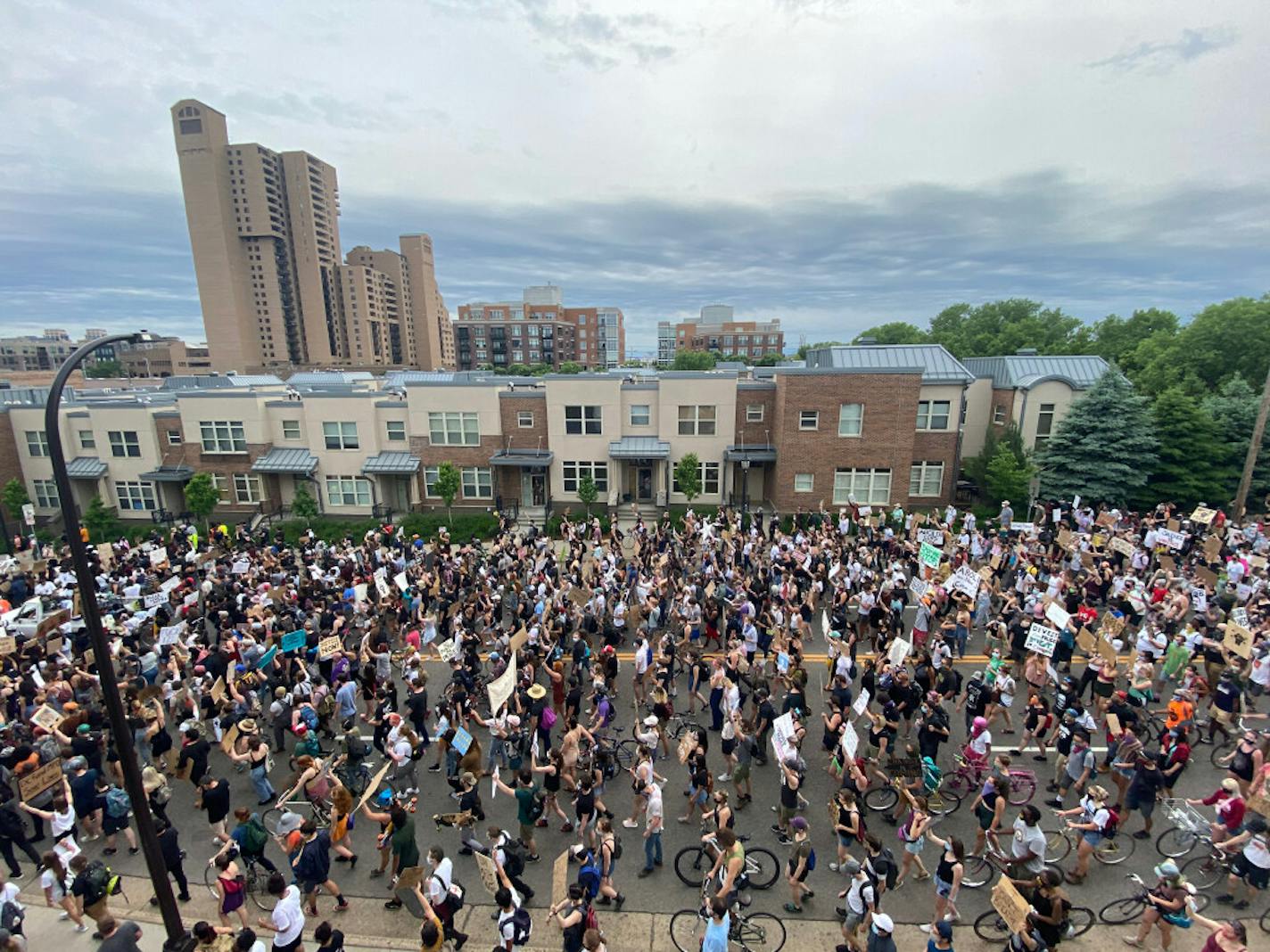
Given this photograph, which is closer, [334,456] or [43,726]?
[43,726]

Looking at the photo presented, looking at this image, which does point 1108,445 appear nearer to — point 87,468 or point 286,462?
point 286,462

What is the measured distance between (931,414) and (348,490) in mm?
32769

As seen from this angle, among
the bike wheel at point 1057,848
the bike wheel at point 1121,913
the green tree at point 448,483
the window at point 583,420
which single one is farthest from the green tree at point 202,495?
the bike wheel at point 1121,913

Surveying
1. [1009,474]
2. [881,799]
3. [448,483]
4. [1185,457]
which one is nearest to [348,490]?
[448,483]

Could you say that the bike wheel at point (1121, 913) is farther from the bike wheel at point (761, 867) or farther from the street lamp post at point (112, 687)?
the street lamp post at point (112, 687)

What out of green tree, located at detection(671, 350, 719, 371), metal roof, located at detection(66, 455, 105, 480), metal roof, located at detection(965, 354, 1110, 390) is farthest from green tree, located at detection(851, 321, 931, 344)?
metal roof, located at detection(66, 455, 105, 480)

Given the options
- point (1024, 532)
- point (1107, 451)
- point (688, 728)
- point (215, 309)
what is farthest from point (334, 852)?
point (215, 309)

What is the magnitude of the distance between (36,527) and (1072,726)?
50.0 m

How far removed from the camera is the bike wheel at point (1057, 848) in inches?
388

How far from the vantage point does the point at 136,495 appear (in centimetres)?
3622

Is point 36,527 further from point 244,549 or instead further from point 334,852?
point 334,852

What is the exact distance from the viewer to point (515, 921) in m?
7.48

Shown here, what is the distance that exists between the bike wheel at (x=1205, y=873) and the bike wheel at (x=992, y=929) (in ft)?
10.7

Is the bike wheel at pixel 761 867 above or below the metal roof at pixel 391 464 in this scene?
below
